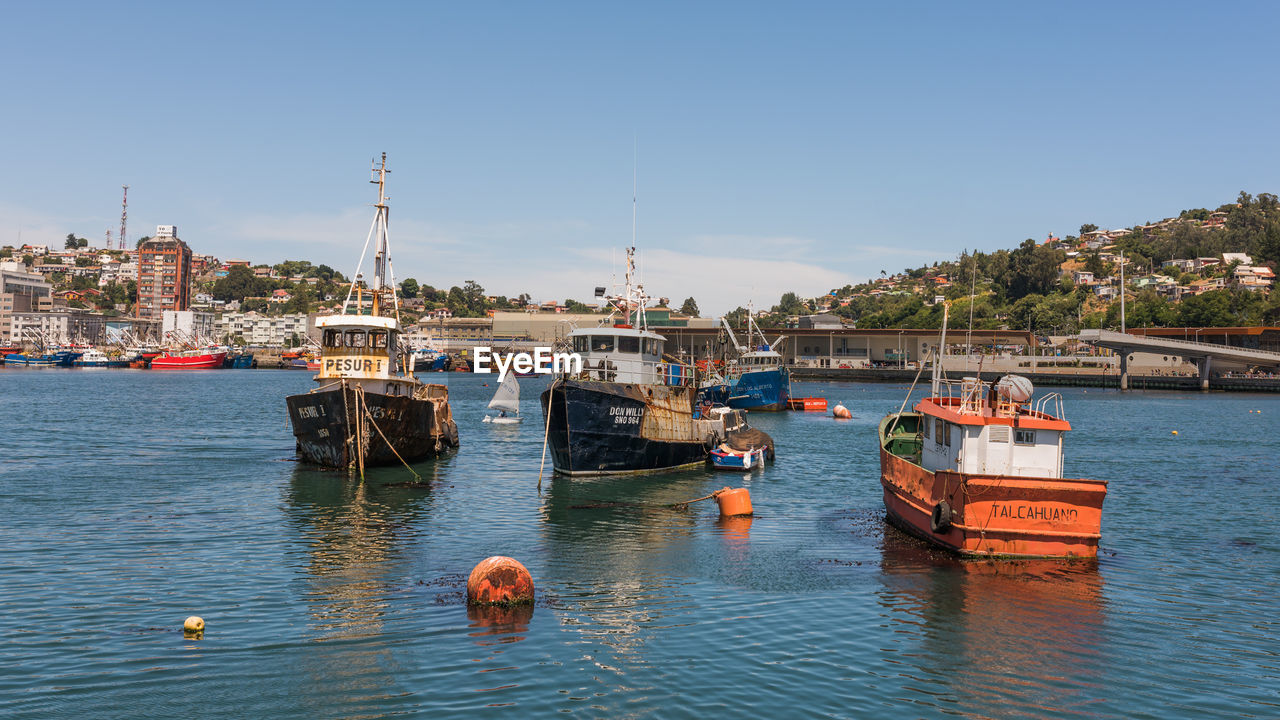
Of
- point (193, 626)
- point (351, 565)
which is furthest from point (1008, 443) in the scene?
point (193, 626)

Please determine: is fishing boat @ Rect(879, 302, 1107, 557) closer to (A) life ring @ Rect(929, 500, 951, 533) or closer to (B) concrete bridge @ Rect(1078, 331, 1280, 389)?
(A) life ring @ Rect(929, 500, 951, 533)

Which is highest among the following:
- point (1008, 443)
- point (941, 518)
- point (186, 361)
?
point (1008, 443)

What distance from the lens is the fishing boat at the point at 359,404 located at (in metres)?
37.6

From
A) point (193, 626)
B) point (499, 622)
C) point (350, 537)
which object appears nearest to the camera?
point (193, 626)

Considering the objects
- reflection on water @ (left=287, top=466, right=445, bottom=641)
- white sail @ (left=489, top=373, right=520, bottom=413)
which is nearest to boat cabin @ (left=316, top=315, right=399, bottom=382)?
reflection on water @ (left=287, top=466, right=445, bottom=641)

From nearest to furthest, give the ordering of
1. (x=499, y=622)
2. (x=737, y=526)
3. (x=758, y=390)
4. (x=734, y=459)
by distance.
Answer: (x=499, y=622)
(x=737, y=526)
(x=734, y=459)
(x=758, y=390)

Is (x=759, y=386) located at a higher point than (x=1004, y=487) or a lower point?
higher

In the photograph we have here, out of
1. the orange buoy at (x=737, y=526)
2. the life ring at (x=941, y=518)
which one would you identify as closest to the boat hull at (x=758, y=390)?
the orange buoy at (x=737, y=526)

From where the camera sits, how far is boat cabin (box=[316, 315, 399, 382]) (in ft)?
128

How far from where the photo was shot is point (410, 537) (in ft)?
85.0

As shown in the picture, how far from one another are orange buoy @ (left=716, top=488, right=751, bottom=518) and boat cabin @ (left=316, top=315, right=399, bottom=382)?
17520 mm

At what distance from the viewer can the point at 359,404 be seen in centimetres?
3722

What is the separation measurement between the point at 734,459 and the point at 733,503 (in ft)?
40.6

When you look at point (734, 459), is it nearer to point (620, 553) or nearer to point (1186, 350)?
point (620, 553)
